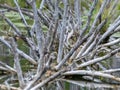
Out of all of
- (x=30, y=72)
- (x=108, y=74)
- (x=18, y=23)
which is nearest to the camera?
(x=108, y=74)

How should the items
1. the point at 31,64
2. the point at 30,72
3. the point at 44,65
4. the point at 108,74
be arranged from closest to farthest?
the point at 44,65
the point at 108,74
the point at 30,72
the point at 31,64

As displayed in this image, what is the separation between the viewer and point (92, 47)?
11.8 ft

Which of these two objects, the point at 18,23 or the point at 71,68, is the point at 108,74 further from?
the point at 18,23

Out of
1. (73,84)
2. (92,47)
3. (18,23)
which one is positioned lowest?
(73,84)

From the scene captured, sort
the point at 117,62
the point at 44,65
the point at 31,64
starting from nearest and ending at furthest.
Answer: the point at 44,65, the point at 31,64, the point at 117,62

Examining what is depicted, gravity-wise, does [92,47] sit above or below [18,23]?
below

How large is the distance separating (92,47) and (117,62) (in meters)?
0.61

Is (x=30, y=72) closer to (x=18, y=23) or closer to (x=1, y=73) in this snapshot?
(x=1, y=73)

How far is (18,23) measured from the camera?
7.13 meters

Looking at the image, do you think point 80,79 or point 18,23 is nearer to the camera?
point 80,79

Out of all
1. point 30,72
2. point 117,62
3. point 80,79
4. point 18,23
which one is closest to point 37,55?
point 30,72

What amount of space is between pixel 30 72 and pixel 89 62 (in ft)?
1.48

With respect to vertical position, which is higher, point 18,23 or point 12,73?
point 18,23

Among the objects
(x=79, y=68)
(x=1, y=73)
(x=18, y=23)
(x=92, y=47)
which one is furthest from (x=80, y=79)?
(x=18, y=23)
